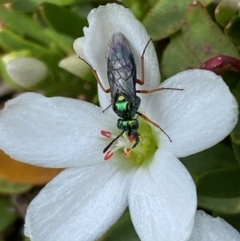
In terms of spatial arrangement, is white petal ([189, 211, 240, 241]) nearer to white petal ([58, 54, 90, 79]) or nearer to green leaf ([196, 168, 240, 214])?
green leaf ([196, 168, 240, 214])

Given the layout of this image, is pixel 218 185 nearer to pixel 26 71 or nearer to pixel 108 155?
pixel 108 155

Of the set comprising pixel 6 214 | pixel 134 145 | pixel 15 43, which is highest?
pixel 134 145

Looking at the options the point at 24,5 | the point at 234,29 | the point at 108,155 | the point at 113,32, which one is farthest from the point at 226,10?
the point at 24,5

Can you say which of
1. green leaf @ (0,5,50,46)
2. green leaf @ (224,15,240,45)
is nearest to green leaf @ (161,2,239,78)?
green leaf @ (224,15,240,45)

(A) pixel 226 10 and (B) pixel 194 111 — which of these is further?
(A) pixel 226 10

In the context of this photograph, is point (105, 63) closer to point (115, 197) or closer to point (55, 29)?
point (115, 197)

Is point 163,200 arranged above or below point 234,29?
below

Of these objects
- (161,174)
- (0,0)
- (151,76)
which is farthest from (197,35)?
(0,0)
